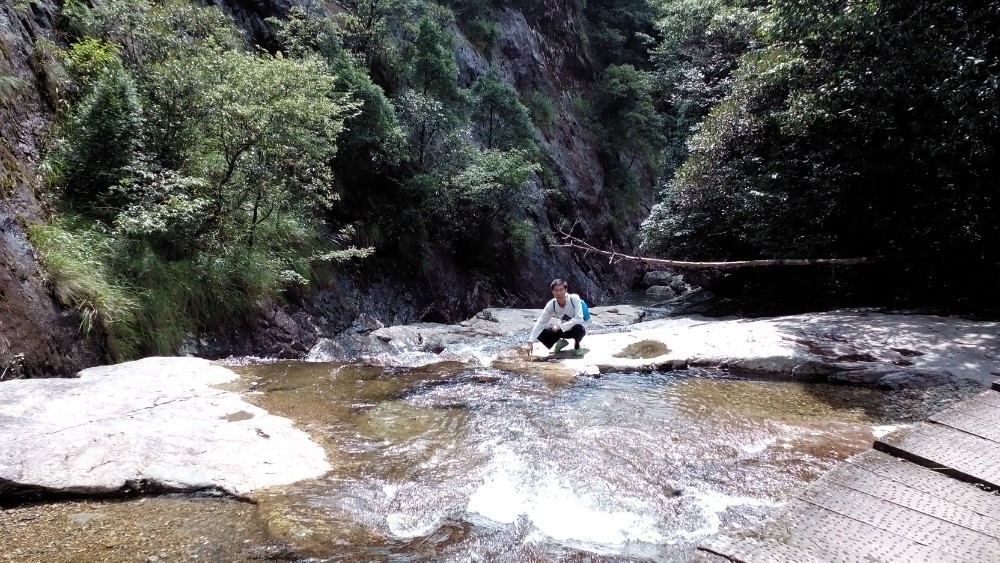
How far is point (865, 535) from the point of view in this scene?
2.33 meters

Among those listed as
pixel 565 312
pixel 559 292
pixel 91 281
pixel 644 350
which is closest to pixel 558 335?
pixel 565 312

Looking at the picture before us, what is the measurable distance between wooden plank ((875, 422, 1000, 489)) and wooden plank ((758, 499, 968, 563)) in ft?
2.88

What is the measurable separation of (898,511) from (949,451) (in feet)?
3.07

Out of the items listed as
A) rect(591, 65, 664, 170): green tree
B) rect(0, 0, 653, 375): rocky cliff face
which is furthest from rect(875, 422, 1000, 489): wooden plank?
rect(591, 65, 664, 170): green tree

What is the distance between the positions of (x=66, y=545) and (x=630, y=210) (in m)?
29.6

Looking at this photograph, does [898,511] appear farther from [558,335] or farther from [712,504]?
[558,335]

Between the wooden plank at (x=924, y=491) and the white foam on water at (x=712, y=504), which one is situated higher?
the wooden plank at (x=924, y=491)

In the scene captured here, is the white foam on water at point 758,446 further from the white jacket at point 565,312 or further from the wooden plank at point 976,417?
the white jacket at point 565,312

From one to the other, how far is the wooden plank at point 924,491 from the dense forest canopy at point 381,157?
6.09m

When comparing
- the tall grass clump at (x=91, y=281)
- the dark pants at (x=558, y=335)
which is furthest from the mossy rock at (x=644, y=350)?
the tall grass clump at (x=91, y=281)

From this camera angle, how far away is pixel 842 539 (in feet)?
7.59

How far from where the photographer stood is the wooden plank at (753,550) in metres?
2.13

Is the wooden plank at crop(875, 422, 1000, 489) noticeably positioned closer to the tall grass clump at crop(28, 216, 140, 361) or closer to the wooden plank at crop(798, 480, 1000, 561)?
the wooden plank at crop(798, 480, 1000, 561)

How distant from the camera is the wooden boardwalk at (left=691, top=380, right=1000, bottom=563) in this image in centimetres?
220
